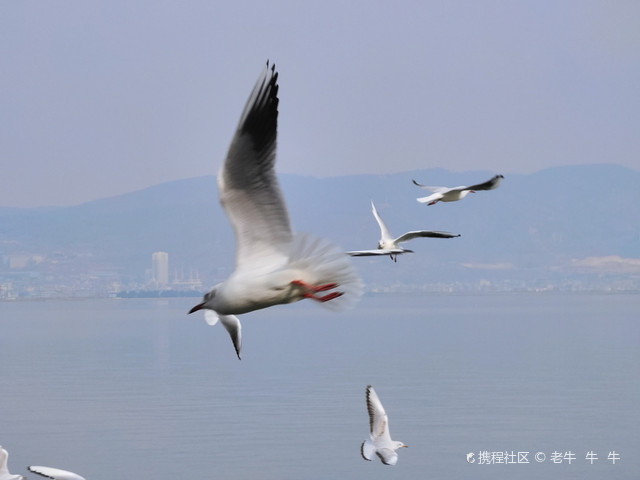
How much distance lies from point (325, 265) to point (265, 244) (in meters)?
0.52

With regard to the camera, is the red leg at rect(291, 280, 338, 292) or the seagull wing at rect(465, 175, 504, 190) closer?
the red leg at rect(291, 280, 338, 292)

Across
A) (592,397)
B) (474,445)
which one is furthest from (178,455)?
(592,397)

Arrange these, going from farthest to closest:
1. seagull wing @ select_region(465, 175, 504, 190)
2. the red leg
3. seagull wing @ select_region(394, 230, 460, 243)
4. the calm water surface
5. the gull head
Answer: the calm water surface → seagull wing @ select_region(394, 230, 460, 243) → seagull wing @ select_region(465, 175, 504, 190) → the gull head → the red leg

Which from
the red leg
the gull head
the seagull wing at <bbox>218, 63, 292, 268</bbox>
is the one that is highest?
the seagull wing at <bbox>218, 63, 292, 268</bbox>

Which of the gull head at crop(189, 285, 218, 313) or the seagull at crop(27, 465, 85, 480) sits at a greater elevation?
the gull head at crop(189, 285, 218, 313)

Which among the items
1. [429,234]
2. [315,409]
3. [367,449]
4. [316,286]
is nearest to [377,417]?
[367,449]

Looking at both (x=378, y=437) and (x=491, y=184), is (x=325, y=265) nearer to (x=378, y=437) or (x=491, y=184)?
(x=491, y=184)

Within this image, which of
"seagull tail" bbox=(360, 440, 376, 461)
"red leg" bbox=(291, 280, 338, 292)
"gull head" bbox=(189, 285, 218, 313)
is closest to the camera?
"red leg" bbox=(291, 280, 338, 292)

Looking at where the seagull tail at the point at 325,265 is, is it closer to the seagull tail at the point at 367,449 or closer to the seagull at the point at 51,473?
the seagull at the point at 51,473

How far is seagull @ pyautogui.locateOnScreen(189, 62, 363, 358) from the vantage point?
Result: 7.86 meters

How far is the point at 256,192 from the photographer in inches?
320

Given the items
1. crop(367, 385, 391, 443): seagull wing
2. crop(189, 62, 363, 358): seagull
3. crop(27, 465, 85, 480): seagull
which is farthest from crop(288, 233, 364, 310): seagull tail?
crop(367, 385, 391, 443): seagull wing

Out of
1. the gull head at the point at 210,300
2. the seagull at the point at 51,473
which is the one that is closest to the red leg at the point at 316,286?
the gull head at the point at 210,300

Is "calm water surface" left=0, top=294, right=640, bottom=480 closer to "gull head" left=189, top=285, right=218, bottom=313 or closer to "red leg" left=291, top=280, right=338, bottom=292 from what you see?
"gull head" left=189, top=285, right=218, bottom=313
